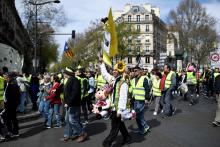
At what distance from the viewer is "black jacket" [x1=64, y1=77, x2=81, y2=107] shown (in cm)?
921

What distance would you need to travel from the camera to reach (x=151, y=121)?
12570mm

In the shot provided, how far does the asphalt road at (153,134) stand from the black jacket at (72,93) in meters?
0.95

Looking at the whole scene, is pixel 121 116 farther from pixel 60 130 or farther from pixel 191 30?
pixel 191 30

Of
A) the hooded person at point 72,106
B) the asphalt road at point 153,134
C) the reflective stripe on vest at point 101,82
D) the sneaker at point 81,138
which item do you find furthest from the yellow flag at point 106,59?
the reflective stripe on vest at point 101,82

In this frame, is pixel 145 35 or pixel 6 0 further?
pixel 145 35

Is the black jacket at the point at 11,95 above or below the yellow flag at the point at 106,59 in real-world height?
below

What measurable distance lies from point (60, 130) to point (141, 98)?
2.42 m

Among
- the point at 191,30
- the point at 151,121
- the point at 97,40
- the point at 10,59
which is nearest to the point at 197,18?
the point at 191,30

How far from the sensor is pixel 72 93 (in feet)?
30.3

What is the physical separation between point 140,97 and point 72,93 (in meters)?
2.14

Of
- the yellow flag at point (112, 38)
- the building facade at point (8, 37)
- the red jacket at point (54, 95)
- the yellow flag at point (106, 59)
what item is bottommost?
the red jacket at point (54, 95)

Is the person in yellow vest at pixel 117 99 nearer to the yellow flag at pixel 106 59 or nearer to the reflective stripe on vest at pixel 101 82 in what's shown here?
the yellow flag at pixel 106 59

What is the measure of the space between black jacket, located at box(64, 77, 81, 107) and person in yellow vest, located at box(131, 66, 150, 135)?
179 centimetres

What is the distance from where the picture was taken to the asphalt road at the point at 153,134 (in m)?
9.09
